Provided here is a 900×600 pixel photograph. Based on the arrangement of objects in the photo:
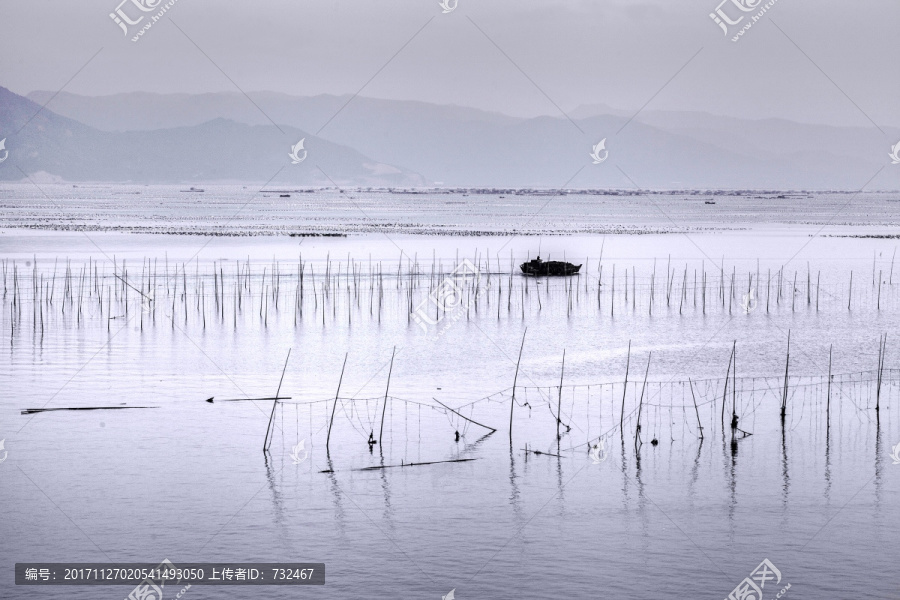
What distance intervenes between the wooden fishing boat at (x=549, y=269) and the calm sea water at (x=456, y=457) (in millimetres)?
10965

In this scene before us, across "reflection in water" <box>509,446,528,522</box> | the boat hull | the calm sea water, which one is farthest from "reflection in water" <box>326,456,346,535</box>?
the boat hull

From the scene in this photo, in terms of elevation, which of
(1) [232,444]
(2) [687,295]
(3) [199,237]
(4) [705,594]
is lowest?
(4) [705,594]

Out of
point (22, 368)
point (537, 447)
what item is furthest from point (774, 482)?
point (22, 368)

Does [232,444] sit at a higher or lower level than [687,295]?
lower

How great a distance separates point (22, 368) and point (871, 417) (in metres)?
15.6

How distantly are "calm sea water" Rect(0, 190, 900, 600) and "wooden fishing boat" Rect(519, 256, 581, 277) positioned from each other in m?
11.0

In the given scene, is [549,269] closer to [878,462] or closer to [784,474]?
[878,462]

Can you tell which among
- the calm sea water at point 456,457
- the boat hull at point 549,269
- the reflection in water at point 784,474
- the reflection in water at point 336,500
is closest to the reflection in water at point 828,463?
the calm sea water at point 456,457

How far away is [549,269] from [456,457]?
78.6 feet

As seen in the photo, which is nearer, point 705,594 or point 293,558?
point 705,594

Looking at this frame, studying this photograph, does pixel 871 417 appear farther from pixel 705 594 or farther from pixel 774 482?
pixel 705 594

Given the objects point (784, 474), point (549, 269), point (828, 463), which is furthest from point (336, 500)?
point (549, 269)

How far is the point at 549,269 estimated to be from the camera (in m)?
36.8

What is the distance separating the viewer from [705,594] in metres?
9.48
